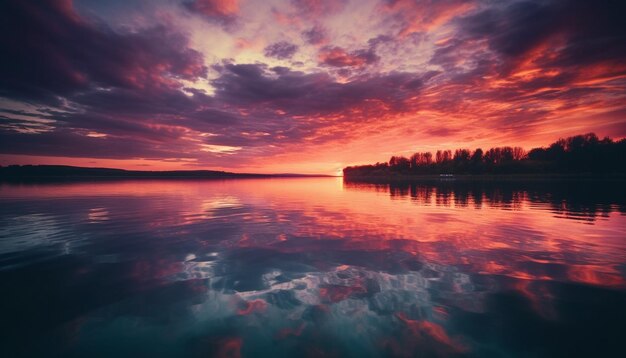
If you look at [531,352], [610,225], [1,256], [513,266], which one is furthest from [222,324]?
[610,225]

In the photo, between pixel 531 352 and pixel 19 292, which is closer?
pixel 531 352

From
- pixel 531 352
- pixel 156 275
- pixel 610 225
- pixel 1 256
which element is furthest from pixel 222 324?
pixel 610 225

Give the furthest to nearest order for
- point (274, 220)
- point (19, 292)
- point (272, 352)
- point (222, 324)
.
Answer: point (274, 220) → point (19, 292) → point (222, 324) → point (272, 352)

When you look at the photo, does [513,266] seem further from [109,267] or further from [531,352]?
[109,267]

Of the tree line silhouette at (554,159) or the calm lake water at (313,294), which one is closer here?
the calm lake water at (313,294)

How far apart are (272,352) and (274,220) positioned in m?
15.1

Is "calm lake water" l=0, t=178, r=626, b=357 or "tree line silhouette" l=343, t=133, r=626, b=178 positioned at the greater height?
"tree line silhouette" l=343, t=133, r=626, b=178

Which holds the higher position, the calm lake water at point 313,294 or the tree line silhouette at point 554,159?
the tree line silhouette at point 554,159

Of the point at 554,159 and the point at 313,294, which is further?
the point at 554,159

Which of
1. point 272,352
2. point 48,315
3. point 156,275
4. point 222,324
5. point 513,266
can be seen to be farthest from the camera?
point 513,266

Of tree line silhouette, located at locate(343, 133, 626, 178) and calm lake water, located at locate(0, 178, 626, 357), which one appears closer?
calm lake water, located at locate(0, 178, 626, 357)

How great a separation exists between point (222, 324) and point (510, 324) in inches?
286

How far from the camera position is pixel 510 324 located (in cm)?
600

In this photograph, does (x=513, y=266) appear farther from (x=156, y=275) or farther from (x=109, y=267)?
(x=109, y=267)
